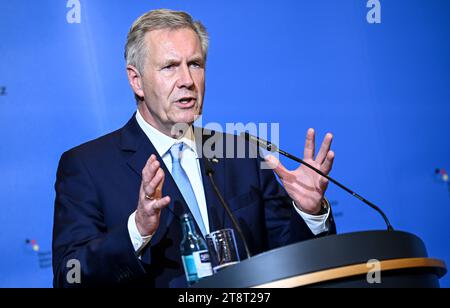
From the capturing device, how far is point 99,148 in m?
2.35

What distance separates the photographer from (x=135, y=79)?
248cm

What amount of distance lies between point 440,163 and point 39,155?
5.99ft

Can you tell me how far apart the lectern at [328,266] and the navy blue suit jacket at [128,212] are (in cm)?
46

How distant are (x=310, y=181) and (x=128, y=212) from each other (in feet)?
1.97

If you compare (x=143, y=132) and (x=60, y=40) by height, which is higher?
(x=60, y=40)

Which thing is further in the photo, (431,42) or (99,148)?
(431,42)

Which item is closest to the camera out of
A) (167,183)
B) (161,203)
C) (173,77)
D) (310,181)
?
(161,203)

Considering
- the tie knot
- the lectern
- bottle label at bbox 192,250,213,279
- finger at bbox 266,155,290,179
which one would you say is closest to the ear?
the tie knot

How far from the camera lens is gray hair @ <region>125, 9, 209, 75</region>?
238 centimetres

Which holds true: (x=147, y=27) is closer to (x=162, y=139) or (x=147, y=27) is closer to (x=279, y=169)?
(x=162, y=139)

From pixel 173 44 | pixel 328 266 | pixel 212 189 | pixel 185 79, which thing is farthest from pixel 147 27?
pixel 328 266

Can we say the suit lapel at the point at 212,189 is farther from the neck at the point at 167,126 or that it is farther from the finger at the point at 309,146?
the finger at the point at 309,146

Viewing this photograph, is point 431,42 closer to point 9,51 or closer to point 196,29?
point 196,29
